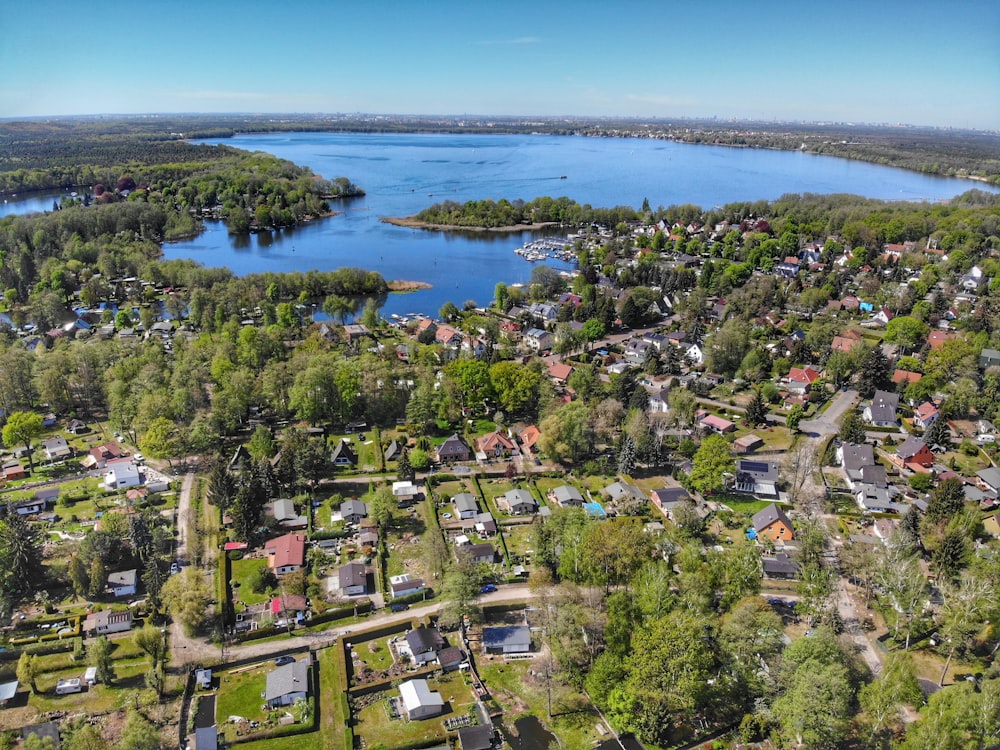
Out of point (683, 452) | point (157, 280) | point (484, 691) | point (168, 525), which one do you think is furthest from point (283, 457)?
point (157, 280)

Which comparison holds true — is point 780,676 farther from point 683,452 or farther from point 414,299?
point 414,299

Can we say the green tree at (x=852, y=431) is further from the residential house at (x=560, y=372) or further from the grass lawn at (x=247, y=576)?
the grass lawn at (x=247, y=576)

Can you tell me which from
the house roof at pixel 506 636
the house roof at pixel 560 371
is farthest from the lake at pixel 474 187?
the house roof at pixel 506 636

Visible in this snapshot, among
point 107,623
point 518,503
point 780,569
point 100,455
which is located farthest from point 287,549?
point 780,569

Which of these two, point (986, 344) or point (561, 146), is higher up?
point (561, 146)

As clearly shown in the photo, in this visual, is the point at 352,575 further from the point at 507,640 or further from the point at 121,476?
the point at 121,476

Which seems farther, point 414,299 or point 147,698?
point 414,299
